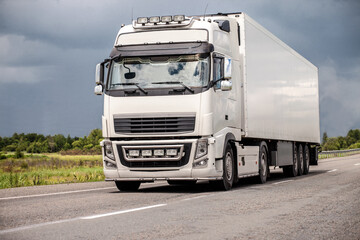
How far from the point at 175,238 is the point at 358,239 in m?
1.92

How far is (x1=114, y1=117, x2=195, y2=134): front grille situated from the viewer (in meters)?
11.9

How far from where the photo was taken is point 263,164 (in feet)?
53.6

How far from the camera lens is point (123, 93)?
40.3 feet

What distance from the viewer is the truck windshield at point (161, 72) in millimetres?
12070

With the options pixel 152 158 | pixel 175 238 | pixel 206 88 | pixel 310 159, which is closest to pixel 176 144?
pixel 152 158

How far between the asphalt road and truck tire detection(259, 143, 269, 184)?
449cm

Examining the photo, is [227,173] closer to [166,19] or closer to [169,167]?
[169,167]

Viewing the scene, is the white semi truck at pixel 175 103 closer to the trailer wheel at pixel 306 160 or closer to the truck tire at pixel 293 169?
the truck tire at pixel 293 169

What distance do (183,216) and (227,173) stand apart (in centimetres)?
541

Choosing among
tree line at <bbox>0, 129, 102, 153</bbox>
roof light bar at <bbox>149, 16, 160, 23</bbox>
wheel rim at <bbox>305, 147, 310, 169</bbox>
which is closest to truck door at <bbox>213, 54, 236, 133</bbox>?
roof light bar at <bbox>149, 16, 160, 23</bbox>

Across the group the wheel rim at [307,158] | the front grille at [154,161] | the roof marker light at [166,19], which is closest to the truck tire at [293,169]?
the wheel rim at [307,158]

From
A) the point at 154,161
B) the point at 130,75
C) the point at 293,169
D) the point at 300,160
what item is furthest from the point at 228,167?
the point at 300,160

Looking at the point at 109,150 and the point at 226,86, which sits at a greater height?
the point at 226,86

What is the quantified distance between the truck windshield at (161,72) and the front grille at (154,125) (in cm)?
72
